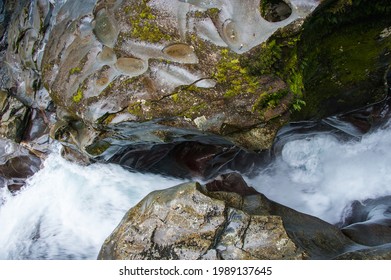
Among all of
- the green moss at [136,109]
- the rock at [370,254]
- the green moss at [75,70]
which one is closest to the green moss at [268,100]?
the green moss at [136,109]

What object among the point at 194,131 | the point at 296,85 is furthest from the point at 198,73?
the point at 296,85

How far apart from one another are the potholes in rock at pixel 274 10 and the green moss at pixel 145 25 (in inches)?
38.6

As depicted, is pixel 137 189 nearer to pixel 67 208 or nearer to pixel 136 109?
pixel 67 208

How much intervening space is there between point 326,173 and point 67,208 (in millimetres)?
4092

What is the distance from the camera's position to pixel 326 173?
6.09 metres

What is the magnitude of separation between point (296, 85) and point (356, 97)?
1.45 metres

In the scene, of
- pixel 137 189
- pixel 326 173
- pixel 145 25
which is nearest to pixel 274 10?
pixel 145 25

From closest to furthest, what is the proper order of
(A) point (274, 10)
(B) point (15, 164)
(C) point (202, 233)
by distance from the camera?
(A) point (274, 10) → (C) point (202, 233) → (B) point (15, 164)

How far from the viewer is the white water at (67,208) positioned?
18.7ft

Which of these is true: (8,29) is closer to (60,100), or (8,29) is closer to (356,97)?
(60,100)

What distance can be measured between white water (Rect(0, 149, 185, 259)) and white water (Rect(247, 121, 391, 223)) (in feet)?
5.52

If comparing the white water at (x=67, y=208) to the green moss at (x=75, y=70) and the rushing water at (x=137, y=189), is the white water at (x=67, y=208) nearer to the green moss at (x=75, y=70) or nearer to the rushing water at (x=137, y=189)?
the rushing water at (x=137, y=189)

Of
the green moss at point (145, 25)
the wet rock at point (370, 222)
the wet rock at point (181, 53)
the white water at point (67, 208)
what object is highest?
the green moss at point (145, 25)

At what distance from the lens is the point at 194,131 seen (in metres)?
4.32
